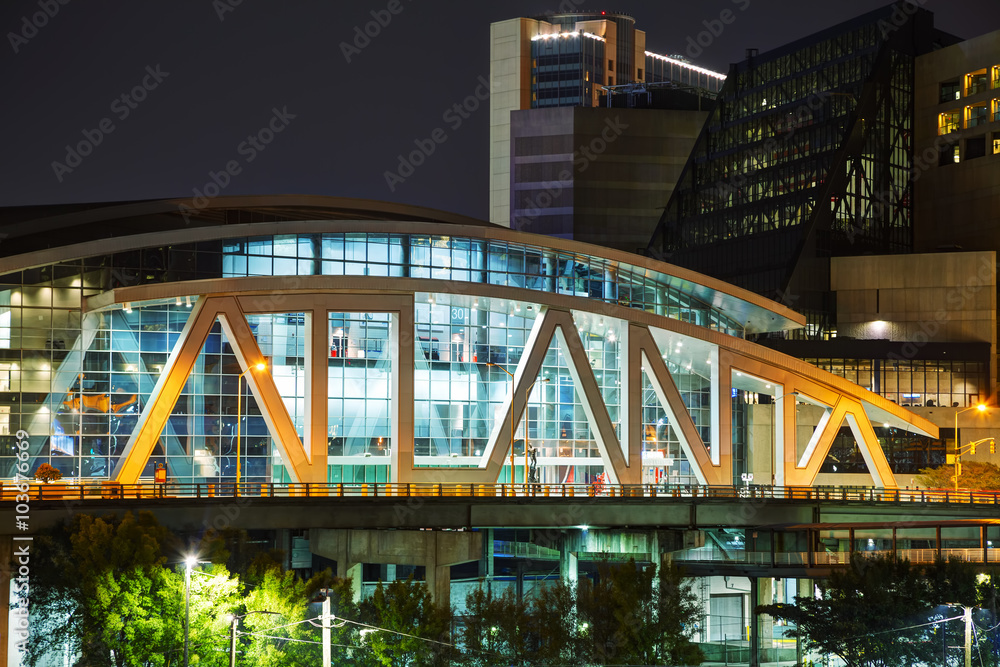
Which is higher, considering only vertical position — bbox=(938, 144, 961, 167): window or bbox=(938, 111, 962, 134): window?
bbox=(938, 111, 962, 134): window

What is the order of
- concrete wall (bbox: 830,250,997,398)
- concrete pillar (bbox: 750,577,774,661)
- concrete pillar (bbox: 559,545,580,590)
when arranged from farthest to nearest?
concrete wall (bbox: 830,250,997,398), concrete pillar (bbox: 559,545,580,590), concrete pillar (bbox: 750,577,774,661)

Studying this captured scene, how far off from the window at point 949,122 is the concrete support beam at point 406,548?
83166mm

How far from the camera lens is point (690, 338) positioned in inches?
3031

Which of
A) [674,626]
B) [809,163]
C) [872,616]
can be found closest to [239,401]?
[674,626]

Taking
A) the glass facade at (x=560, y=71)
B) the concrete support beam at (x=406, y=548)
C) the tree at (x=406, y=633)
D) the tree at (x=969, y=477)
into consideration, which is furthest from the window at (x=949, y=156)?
the tree at (x=406, y=633)

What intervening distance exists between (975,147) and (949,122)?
12.7ft

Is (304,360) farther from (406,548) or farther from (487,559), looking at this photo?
(406,548)

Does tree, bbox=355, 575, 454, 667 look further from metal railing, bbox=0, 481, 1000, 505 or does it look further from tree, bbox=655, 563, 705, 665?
metal railing, bbox=0, 481, 1000, 505

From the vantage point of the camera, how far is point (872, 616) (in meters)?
45.3

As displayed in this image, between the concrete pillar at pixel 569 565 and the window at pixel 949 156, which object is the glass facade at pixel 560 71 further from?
the concrete pillar at pixel 569 565

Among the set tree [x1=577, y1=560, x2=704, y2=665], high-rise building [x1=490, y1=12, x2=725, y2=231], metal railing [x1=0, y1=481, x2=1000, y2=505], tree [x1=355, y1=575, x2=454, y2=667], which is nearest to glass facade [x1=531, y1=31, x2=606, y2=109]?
high-rise building [x1=490, y1=12, x2=725, y2=231]

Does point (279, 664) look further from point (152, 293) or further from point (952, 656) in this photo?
point (152, 293)

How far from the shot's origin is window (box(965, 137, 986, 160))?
116 metres

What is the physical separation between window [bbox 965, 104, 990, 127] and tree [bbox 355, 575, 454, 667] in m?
89.4
